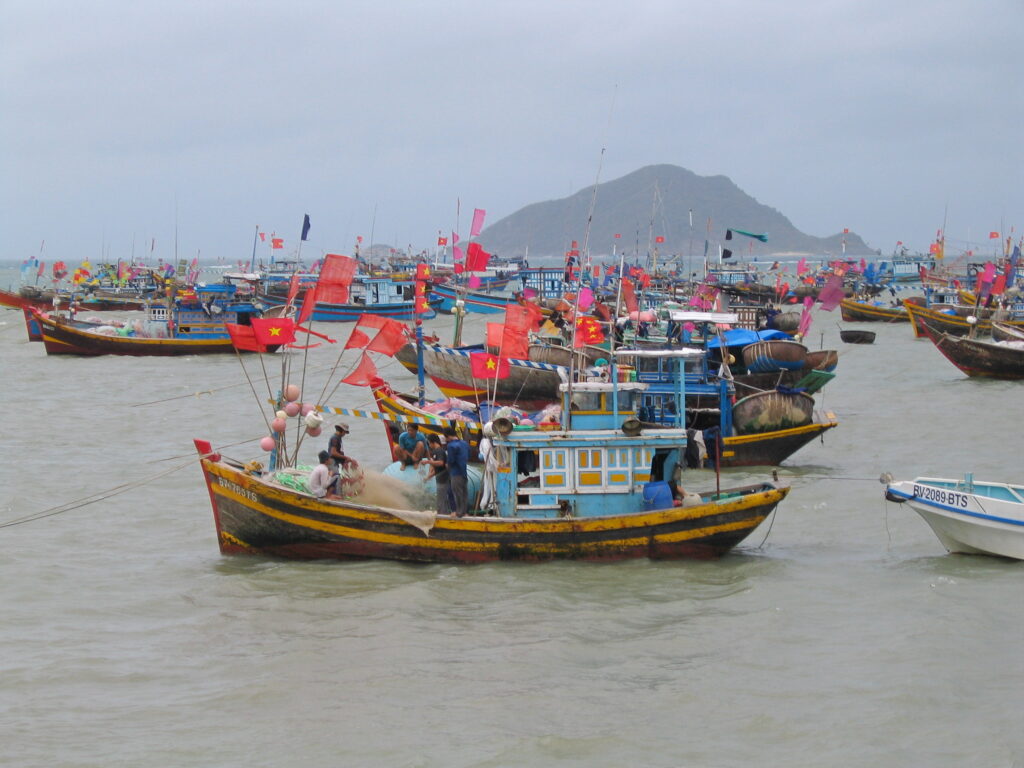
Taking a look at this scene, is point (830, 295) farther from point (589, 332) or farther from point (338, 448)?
point (338, 448)

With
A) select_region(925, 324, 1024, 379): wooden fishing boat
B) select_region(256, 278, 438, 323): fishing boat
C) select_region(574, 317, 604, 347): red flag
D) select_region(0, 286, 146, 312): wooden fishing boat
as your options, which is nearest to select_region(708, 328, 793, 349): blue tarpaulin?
select_region(574, 317, 604, 347): red flag

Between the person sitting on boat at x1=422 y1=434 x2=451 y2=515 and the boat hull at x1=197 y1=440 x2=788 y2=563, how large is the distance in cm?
44

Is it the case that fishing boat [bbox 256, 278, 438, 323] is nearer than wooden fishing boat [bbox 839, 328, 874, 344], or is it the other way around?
wooden fishing boat [bbox 839, 328, 874, 344]

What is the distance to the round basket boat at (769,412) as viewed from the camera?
21109mm

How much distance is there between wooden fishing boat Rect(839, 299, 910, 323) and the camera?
61156mm

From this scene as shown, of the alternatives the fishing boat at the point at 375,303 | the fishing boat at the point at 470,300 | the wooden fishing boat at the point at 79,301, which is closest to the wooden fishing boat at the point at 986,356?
the fishing boat at the point at 375,303

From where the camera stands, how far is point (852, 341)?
50312 mm

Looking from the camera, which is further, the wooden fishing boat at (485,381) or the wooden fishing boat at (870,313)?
the wooden fishing boat at (870,313)

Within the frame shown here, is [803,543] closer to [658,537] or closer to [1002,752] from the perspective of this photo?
[658,537]

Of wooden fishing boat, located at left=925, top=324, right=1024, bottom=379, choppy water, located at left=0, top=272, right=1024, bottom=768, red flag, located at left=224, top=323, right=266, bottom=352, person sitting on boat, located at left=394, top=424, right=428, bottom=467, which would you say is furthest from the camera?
wooden fishing boat, located at left=925, top=324, right=1024, bottom=379

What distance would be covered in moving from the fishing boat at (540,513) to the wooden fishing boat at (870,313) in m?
50.1

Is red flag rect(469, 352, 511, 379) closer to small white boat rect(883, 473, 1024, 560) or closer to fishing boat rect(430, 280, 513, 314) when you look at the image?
small white boat rect(883, 473, 1024, 560)

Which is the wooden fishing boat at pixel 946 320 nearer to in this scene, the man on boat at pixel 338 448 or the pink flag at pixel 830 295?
the pink flag at pixel 830 295

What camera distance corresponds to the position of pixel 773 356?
24.3m
